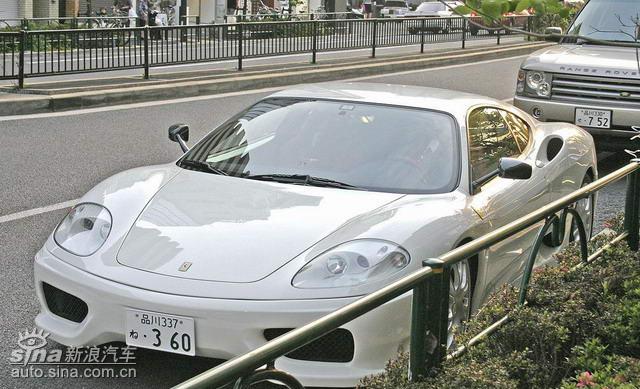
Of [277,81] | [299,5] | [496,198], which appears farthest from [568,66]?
[299,5]

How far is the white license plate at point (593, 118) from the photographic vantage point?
10539 mm

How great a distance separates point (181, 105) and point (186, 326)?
38.5 feet

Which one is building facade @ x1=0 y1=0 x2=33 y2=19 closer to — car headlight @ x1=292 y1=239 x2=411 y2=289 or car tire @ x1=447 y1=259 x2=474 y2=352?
car tire @ x1=447 y1=259 x2=474 y2=352

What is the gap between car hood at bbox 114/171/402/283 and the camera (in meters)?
4.61

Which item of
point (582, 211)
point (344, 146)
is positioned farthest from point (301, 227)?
point (582, 211)

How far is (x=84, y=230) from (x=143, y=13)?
89.4 feet

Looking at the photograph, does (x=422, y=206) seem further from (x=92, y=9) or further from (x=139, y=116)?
(x=92, y=9)

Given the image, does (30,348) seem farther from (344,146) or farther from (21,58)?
(21,58)

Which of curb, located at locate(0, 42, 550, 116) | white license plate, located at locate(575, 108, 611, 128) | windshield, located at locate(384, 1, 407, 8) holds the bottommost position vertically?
curb, located at locate(0, 42, 550, 116)

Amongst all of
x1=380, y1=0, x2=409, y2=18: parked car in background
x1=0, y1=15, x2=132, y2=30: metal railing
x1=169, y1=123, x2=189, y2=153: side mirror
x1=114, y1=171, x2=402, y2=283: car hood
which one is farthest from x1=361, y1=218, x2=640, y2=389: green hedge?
x1=380, y1=0, x2=409, y2=18: parked car in background

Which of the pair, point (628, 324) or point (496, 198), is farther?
point (496, 198)

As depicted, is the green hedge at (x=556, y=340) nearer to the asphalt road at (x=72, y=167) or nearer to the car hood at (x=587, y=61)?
the asphalt road at (x=72, y=167)

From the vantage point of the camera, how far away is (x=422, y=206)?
5.08 m

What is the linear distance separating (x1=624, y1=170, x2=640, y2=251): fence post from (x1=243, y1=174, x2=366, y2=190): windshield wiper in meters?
1.43
